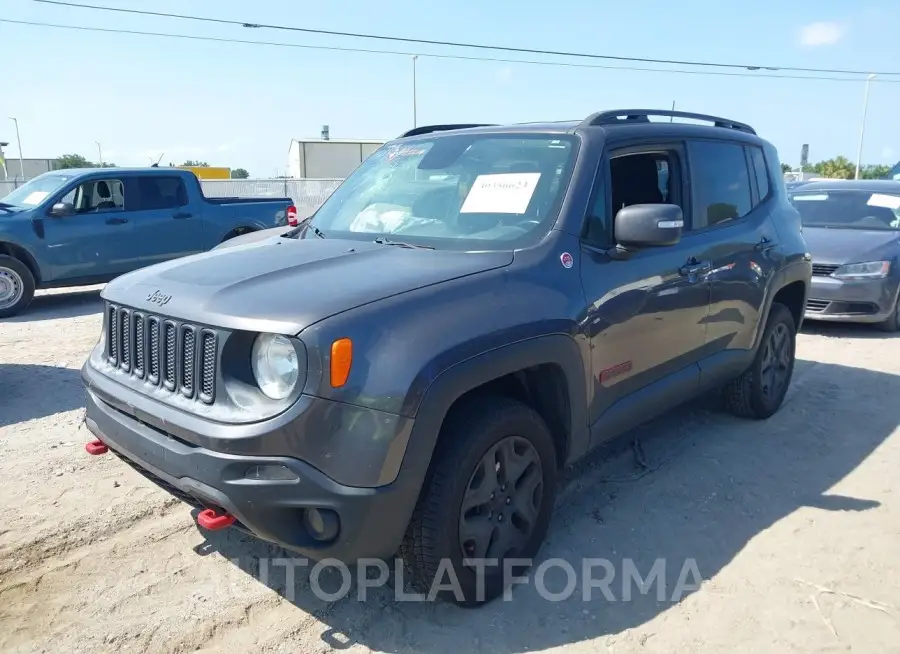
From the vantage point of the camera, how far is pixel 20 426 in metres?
4.80

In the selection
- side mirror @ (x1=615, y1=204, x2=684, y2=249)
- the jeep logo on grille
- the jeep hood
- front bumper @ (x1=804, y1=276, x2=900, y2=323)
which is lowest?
front bumper @ (x1=804, y1=276, x2=900, y2=323)

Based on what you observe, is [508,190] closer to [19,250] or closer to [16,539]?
[16,539]

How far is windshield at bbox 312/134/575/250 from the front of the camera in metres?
3.23

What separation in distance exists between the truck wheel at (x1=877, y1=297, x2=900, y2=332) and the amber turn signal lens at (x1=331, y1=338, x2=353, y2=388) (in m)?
7.67

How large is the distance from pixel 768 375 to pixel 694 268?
166cm

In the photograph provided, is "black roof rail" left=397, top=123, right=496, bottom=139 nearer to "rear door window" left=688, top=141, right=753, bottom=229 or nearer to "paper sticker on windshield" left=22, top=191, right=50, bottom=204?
"rear door window" left=688, top=141, right=753, bottom=229

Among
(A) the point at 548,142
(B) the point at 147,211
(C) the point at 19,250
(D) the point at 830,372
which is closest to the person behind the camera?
(A) the point at 548,142

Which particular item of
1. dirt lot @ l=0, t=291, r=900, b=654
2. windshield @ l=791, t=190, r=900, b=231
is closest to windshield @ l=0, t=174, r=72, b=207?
dirt lot @ l=0, t=291, r=900, b=654

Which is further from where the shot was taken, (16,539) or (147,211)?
(147,211)

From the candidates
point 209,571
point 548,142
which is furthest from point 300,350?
point 548,142

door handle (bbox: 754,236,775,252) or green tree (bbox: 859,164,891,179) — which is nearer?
door handle (bbox: 754,236,775,252)

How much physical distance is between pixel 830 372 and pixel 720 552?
3775 millimetres

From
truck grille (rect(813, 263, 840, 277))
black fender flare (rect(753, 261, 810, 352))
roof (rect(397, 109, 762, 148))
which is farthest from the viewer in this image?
truck grille (rect(813, 263, 840, 277))

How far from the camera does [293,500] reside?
2352 mm
